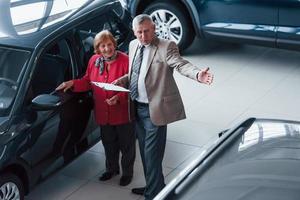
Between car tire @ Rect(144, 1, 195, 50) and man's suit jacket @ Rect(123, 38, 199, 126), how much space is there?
362 centimetres

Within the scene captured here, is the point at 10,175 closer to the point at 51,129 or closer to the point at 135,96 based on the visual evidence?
the point at 51,129

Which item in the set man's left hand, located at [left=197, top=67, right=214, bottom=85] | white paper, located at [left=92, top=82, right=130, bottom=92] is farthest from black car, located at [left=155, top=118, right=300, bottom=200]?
white paper, located at [left=92, top=82, right=130, bottom=92]

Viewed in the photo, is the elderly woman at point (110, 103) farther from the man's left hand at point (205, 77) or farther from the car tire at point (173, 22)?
the car tire at point (173, 22)

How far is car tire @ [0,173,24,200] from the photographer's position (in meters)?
4.41

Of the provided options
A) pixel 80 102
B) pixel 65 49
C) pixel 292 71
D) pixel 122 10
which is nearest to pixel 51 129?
pixel 80 102

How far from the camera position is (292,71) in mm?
7535

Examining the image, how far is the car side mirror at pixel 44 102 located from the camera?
4.62 m

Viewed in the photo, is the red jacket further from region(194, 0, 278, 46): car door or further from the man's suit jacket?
region(194, 0, 278, 46): car door

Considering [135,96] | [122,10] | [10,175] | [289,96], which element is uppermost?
[122,10]

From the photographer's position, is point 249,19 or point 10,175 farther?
point 249,19

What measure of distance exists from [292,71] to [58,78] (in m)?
3.61

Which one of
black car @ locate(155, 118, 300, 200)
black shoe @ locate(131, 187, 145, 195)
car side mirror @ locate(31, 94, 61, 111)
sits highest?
black car @ locate(155, 118, 300, 200)

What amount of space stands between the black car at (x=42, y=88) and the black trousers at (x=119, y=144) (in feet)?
0.79

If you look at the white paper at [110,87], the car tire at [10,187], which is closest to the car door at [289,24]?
the white paper at [110,87]
